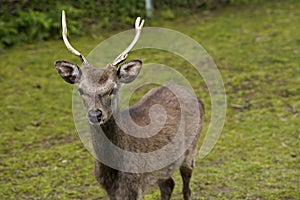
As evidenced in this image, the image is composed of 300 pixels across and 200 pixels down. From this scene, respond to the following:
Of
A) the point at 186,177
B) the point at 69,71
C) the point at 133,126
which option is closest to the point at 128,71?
the point at 69,71

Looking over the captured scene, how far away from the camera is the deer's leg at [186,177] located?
571 centimetres

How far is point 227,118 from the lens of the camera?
7941 millimetres

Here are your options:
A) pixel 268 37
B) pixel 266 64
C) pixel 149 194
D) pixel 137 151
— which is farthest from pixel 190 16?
pixel 137 151

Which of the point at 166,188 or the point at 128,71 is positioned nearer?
the point at 128,71

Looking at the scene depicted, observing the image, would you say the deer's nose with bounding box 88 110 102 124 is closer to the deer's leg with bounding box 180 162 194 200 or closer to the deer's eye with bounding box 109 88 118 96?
the deer's eye with bounding box 109 88 118 96

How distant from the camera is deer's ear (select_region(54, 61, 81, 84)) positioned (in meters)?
4.80

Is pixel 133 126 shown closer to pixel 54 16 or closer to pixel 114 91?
pixel 114 91

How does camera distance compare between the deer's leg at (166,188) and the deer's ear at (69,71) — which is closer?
the deer's ear at (69,71)

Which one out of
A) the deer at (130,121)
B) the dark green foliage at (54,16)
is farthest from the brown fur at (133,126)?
the dark green foliage at (54,16)

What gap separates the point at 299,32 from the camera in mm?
11031

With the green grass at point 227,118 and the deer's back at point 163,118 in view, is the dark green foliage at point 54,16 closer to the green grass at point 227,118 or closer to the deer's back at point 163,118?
the green grass at point 227,118

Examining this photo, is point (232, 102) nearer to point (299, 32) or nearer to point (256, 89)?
point (256, 89)

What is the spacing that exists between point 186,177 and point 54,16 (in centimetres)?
609

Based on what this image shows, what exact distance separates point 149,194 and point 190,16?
6.75 m
